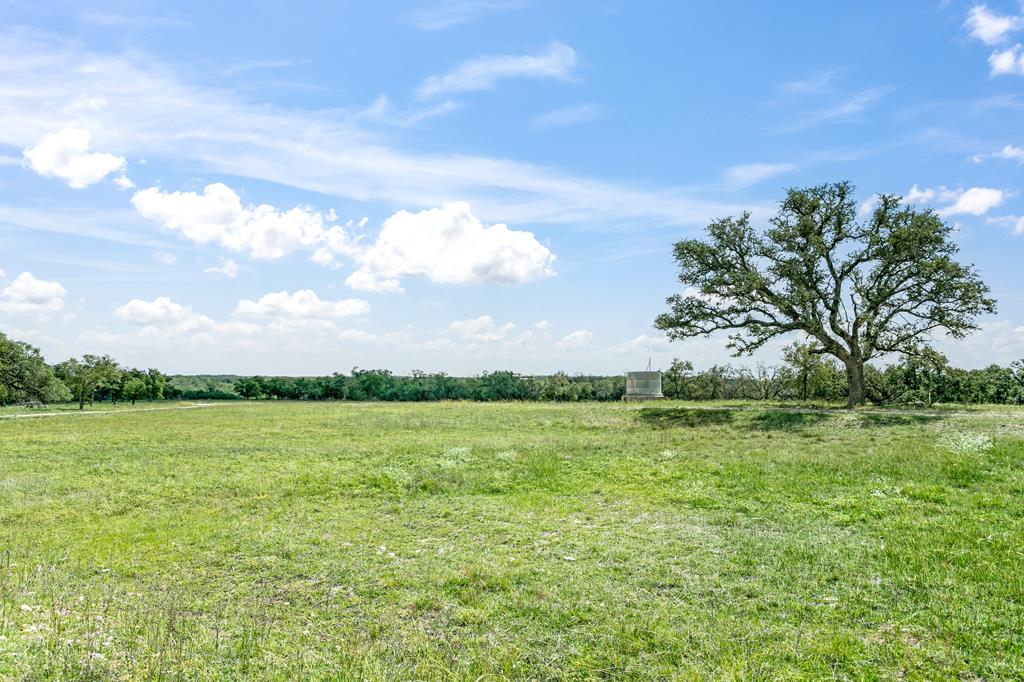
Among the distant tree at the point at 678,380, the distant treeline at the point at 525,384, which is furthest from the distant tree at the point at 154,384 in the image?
the distant tree at the point at 678,380

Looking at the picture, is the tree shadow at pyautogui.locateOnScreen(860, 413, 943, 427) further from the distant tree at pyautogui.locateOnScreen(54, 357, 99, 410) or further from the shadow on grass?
the distant tree at pyautogui.locateOnScreen(54, 357, 99, 410)

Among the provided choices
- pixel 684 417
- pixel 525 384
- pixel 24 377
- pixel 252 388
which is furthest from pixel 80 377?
pixel 684 417

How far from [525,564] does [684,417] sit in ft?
71.3

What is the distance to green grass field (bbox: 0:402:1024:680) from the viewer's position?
6285 mm

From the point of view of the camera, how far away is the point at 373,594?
8.36 meters

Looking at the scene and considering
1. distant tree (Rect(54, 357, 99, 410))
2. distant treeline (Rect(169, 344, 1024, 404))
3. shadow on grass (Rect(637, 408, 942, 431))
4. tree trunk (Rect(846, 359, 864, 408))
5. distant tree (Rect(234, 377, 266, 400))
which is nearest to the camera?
shadow on grass (Rect(637, 408, 942, 431))

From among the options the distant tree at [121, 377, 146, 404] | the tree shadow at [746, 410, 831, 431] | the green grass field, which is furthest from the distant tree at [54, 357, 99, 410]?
the tree shadow at [746, 410, 831, 431]

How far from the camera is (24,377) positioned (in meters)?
Result: 66.8

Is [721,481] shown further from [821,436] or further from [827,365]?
[827,365]

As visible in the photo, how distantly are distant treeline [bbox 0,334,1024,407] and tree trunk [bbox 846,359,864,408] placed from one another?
203cm

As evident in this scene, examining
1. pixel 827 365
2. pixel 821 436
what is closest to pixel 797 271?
pixel 821 436

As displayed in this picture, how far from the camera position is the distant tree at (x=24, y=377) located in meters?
63.9

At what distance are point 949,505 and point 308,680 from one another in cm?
1251

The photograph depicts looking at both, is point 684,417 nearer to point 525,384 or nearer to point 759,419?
point 759,419
